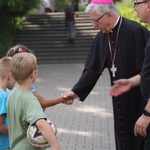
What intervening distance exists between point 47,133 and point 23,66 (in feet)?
1.74

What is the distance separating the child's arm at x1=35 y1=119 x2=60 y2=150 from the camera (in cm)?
336

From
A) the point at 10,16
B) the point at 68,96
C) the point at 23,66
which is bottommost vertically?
the point at 10,16

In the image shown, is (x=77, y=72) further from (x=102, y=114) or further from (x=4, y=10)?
(x=102, y=114)

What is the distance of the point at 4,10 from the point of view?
20422 millimetres

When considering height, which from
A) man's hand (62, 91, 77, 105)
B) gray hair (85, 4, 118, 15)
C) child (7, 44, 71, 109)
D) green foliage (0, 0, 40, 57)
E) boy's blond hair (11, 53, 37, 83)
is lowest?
green foliage (0, 0, 40, 57)

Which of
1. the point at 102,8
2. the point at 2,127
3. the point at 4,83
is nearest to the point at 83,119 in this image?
the point at 102,8

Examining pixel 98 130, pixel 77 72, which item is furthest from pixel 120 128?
pixel 77 72

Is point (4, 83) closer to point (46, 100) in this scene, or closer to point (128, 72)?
point (46, 100)

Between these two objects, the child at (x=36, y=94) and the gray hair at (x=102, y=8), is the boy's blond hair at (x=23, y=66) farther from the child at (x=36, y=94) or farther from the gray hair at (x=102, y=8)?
the gray hair at (x=102, y=8)

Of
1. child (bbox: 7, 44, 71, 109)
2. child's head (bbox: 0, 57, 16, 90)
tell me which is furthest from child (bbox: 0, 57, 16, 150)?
child (bbox: 7, 44, 71, 109)

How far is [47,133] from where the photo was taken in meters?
3.36

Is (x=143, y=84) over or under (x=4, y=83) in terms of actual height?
over

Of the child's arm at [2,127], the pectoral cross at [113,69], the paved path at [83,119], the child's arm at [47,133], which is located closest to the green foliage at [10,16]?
the paved path at [83,119]

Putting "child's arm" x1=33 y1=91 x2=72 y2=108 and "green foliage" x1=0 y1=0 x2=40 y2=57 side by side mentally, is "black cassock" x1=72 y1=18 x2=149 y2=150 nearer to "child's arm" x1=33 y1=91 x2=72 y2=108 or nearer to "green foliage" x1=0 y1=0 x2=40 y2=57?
"child's arm" x1=33 y1=91 x2=72 y2=108
